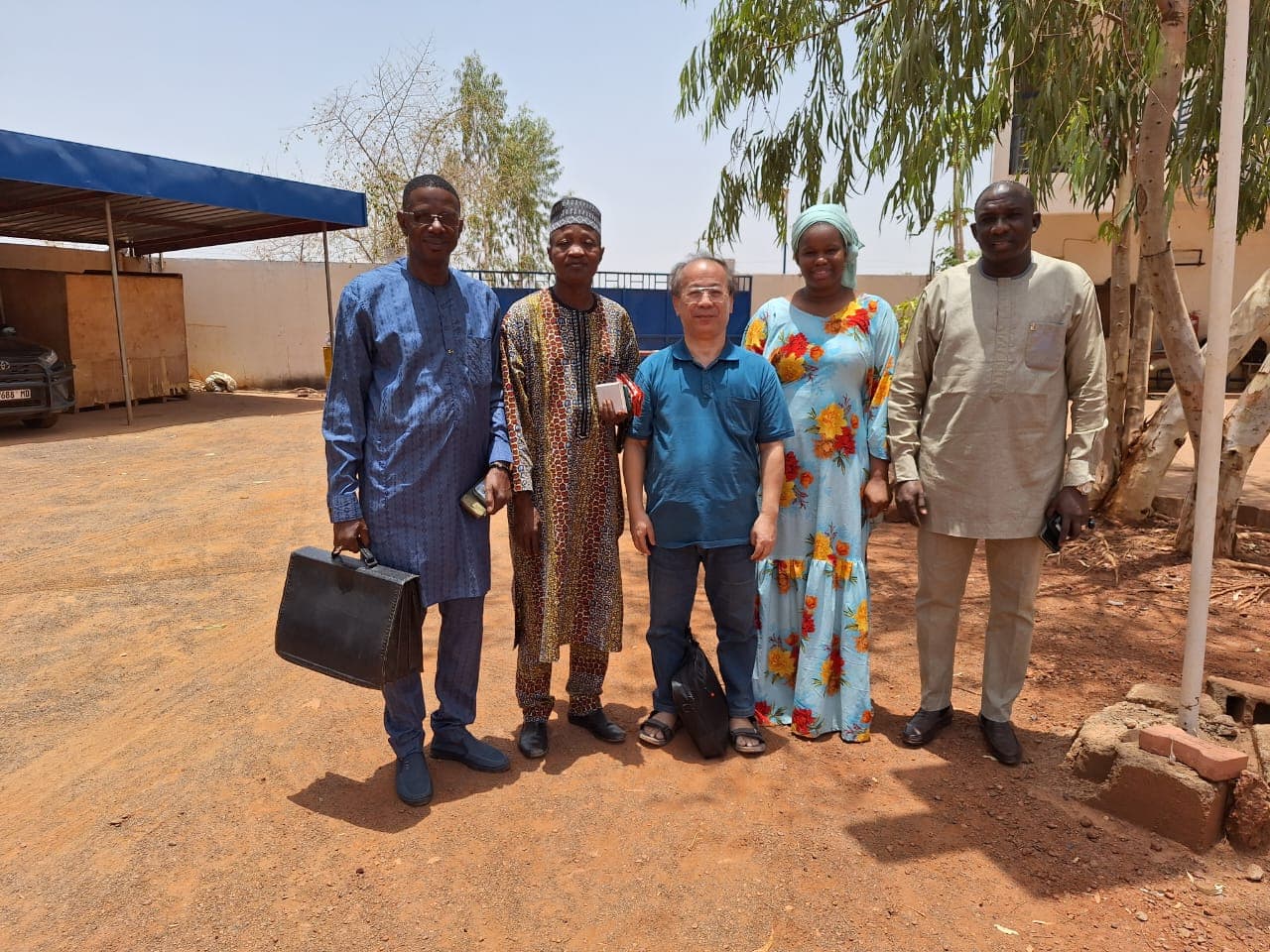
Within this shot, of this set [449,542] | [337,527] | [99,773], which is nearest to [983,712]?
[449,542]

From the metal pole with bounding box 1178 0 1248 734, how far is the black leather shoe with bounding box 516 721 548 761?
6.73 ft

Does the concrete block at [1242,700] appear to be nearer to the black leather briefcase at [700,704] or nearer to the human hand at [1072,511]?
the human hand at [1072,511]

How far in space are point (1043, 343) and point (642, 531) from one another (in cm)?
142

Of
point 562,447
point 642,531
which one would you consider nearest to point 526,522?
point 562,447

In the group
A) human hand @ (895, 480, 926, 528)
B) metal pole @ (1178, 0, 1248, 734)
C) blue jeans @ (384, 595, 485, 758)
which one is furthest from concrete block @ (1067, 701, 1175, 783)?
blue jeans @ (384, 595, 485, 758)

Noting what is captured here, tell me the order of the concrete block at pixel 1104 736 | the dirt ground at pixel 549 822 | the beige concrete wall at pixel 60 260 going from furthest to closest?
the beige concrete wall at pixel 60 260 → the concrete block at pixel 1104 736 → the dirt ground at pixel 549 822

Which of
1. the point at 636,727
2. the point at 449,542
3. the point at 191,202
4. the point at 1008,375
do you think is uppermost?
the point at 191,202

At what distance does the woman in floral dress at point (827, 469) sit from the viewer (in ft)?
9.82

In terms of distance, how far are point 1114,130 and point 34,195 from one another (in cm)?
1203

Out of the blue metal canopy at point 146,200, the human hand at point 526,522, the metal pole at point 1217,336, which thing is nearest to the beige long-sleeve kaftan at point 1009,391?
the metal pole at point 1217,336

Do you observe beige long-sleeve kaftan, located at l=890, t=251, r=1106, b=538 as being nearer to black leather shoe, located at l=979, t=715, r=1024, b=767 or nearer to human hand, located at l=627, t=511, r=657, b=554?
black leather shoe, located at l=979, t=715, r=1024, b=767

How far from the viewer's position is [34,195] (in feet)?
36.1

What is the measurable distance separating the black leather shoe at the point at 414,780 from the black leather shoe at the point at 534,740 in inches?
14.6

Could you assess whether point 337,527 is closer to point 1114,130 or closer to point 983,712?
point 983,712
